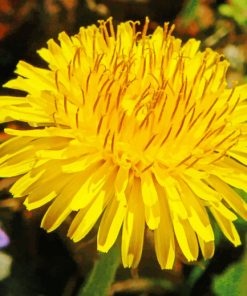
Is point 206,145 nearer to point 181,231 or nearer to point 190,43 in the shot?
point 181,231


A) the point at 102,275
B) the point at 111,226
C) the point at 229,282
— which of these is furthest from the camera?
the point at 229,282

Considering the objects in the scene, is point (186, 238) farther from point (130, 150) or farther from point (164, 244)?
point (130, 150)

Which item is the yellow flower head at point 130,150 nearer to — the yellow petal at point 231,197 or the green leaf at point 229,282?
the yellow petal at point 231,197

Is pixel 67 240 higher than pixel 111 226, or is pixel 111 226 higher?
pixel 111 226

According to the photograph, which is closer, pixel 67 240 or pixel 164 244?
pixel 164 244

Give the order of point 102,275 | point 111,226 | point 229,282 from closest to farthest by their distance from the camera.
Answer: point 111,226, point 102,275, point 229,282

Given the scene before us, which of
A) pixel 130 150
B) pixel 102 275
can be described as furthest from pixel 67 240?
pixel 130 150

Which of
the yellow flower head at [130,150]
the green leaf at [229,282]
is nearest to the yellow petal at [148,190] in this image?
the yellow flower head at [130,150]

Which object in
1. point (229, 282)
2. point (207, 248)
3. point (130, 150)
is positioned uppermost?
point (130, 150)
